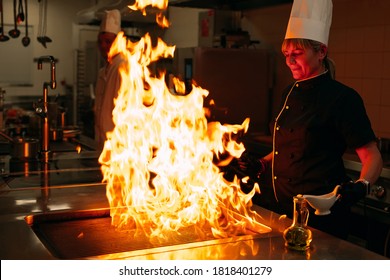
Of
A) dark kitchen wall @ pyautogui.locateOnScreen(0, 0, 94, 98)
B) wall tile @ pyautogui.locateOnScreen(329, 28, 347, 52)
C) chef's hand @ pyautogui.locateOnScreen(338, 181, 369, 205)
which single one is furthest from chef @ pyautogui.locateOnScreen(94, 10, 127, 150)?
dark kitchen wall @ pyautogui.locateOnScreen(0, 0, 94, 98)

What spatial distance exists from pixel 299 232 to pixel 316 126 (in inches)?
28.7

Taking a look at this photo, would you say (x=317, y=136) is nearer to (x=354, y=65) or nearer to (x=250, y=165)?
(x=250, y=165)

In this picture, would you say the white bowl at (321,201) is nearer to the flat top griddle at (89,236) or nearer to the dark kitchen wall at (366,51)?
the flat top griddle at (89,236)

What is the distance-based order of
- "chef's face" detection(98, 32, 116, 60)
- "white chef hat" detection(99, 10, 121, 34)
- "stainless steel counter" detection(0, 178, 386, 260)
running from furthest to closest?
"white chef hat" detection(99, 10, 121, 34)
"chef's face" detection(98, 32, 116, 60)
"stainless steel counter" detection(0, 178, 386, 260)

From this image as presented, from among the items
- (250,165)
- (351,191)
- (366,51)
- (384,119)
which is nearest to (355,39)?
(366,51)

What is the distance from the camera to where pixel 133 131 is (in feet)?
7.43

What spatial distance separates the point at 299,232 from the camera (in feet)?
4.63

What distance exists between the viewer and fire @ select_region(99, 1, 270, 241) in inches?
71.1

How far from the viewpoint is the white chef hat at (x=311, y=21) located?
2.04 meters

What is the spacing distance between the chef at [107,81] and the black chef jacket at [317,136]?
4.54ft

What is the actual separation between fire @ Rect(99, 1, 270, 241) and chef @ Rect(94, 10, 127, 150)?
2.30ft

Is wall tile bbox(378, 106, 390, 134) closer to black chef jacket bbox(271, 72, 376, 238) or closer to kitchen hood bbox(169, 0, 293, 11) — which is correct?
kitchen hood bbox(169, 0, 293, 11)

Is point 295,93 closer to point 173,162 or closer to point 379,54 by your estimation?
point 173,162
